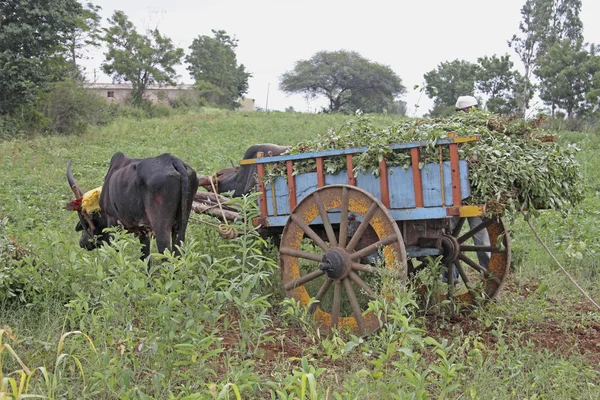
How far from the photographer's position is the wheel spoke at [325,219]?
4695 mm

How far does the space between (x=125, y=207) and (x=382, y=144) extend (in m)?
3.15

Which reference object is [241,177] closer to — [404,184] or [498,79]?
[404,184]

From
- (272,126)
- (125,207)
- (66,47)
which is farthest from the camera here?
(272,126)

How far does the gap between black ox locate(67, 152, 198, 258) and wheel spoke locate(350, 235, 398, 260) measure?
1.63 meters

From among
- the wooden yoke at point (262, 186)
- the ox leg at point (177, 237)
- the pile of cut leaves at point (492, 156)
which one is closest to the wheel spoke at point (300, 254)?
the wooden yoke at point (262, 186)

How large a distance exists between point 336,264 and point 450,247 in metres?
1.33

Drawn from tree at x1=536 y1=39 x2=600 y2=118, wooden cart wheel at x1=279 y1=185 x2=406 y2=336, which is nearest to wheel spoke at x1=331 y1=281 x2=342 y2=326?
wooden cart wheel at x1=279 y1=185 x2=406 y2=336

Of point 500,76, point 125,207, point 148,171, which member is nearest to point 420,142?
point 148,171

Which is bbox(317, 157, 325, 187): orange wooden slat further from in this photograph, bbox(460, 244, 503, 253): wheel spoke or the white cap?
the white cap

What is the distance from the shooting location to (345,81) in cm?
4803

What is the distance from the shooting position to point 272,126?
1056 inches

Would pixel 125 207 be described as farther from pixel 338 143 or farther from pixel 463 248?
pixel 463 248

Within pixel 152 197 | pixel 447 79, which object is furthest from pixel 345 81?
pixel 152 197

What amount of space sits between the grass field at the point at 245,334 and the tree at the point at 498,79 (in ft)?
85.3
